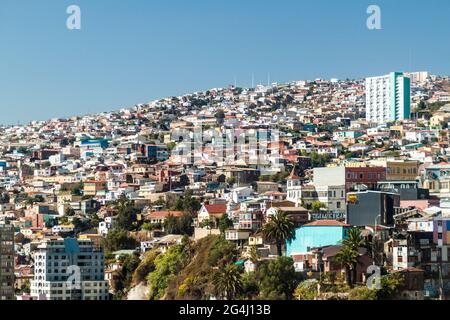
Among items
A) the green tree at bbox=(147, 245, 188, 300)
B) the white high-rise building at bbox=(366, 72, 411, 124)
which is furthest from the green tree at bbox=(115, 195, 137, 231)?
the white high-rise building at bbox=(366, 72, 411, 124)

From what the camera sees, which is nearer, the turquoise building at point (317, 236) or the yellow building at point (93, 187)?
the turquoise building at point (317, 236)

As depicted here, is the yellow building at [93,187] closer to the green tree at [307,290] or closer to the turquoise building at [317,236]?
the turquoise building at [317,236]

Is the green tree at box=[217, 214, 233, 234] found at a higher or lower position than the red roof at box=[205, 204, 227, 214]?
lower

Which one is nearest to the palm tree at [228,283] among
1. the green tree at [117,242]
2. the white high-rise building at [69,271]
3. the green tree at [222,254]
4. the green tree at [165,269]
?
the green tree at [222,254]

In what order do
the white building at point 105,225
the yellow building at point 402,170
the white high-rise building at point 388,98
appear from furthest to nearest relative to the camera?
the white high-rise building at point 388,98
the white building at point 105,225
the yellow building at point 402,170

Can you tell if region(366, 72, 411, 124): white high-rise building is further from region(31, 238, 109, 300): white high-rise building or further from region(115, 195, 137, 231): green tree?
region(31, 238, 109, 300): white high-rise building

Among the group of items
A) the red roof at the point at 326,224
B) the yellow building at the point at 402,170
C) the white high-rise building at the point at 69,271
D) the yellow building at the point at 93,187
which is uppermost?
the yellow building at the point at 402,170
